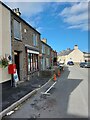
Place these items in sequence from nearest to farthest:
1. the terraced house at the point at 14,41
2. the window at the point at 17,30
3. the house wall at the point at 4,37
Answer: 1. the house wall at the point at 4,37
2. the terraced house at the point at 14,41
3. the window at the point at 17,30

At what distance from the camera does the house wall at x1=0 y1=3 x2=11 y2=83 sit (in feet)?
37.9

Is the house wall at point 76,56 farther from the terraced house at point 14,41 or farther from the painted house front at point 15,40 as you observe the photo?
the terraced house at point 14,41

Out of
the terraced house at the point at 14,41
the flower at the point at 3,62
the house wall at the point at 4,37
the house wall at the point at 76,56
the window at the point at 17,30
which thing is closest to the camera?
the flower at the point at 3,62

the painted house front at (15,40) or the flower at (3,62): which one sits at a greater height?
the painted house front at (15,40)

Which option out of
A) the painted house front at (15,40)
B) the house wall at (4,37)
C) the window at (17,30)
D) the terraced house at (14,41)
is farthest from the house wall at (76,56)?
the house wall at (4,37)

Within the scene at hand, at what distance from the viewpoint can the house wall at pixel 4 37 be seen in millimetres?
11547

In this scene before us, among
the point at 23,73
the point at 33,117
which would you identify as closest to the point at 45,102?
the point at 33,117

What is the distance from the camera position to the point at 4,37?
39.2 ft

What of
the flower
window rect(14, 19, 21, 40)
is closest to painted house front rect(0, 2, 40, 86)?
window rect(14, 19, 21, 40)

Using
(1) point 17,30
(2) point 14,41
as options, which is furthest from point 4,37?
(1) point 17,30

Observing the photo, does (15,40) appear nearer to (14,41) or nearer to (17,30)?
(14,41)

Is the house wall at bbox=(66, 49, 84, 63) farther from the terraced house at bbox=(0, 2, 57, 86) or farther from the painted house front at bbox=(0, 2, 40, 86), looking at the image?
the terraced house at bbox=(0, 2, 57, 86)

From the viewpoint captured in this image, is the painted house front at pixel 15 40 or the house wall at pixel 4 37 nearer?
the house wall at pixel 4 37

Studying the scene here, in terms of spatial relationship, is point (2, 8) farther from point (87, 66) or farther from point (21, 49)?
point (87, 66)
